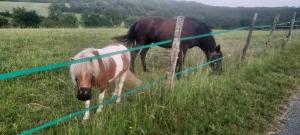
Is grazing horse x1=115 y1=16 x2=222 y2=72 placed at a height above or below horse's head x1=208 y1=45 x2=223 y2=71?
above

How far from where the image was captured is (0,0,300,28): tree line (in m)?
38.9

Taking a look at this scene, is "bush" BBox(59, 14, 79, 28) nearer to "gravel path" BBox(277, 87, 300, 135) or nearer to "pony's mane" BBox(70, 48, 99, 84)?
"gravel path" BBox(277, 87, 300, 135)

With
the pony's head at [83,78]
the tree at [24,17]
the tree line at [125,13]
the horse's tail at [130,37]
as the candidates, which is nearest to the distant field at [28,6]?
the tree at [24,17]

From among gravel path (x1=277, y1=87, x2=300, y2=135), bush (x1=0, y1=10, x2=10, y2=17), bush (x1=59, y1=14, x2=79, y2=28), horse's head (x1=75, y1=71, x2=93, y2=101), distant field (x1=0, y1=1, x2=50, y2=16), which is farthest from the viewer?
distant field (x1=0, y1=1, x2=50, y2=16)

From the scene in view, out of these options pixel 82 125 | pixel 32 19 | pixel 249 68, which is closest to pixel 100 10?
pixel 32 19

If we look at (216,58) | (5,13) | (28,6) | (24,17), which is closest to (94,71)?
(216,58)

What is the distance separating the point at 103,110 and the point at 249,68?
462 cm

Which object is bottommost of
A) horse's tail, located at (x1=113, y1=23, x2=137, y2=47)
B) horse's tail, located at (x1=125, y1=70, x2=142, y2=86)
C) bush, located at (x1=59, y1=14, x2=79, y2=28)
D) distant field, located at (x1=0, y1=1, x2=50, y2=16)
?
bush, located at (x1=59, y1=14, x2=79, y2=28)

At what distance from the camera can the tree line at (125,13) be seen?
1533 inches

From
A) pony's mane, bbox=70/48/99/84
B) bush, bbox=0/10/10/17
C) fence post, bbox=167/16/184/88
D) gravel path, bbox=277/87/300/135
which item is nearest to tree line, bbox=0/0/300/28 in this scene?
bush, bbox=0/10/10/17

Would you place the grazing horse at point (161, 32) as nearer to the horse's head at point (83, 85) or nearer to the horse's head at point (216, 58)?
the horse's head at point (216, 58)

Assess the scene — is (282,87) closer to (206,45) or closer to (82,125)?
(206,45)

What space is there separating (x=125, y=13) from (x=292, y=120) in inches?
1781

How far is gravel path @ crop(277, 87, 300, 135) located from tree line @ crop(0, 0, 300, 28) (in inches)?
1188
